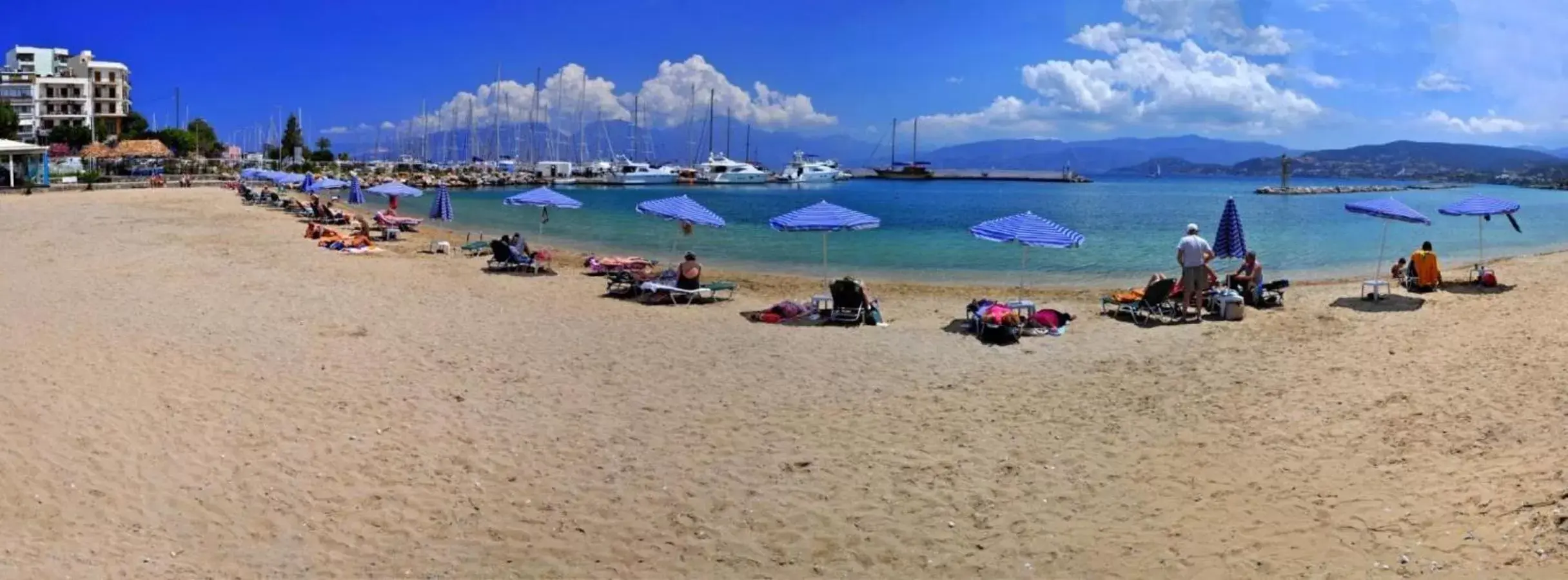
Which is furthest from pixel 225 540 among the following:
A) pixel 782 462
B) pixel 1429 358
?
pixel 1429 358

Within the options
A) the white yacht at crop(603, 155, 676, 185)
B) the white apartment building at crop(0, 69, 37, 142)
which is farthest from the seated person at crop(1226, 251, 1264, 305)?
the white apartment building at crop(0, 69, 37, 142)

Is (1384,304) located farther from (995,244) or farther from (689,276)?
(995,244)

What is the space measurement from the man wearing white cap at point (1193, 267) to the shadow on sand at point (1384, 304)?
3.08 metres

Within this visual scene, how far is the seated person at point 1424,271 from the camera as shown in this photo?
15727 mm

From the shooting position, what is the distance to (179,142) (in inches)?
3410

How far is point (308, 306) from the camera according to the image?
505 inches

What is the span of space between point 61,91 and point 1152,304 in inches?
4156

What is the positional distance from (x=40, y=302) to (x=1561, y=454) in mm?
16418

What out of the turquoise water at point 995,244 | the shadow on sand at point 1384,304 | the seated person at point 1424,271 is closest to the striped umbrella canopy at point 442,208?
the turquoise water at point 995,244

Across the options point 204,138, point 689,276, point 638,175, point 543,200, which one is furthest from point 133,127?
point 689,276

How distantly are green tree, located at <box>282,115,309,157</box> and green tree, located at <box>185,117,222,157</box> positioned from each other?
8.04 meters

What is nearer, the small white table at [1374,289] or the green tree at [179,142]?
the small white table at [1374,289]

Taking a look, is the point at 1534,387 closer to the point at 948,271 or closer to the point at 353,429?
the point at 353,429

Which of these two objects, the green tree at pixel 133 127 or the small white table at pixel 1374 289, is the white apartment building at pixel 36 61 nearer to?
the green tree at pixel 133 127
